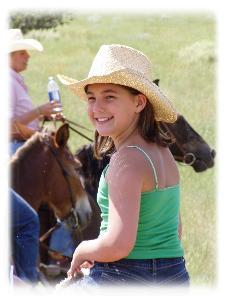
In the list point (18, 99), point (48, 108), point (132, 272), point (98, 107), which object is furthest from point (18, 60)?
point (132, 272)

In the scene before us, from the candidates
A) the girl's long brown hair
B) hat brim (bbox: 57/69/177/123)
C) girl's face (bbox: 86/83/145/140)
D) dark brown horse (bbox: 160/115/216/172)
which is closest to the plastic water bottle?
dark brown horse (bbox: 160/115/216/172)

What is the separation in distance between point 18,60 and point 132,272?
506 cm

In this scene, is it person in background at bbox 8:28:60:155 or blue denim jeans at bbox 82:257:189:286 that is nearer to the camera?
blue denim jeans at bbox 82:257:189:286

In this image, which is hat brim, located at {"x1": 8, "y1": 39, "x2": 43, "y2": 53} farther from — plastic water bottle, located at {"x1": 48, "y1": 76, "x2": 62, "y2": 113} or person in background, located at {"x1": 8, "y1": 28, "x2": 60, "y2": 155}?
plastic water bottle, located at {"x1": 48, "y1": 76, "x2": 62, "y2": 113}

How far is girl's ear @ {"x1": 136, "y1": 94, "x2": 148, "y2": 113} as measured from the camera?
346 cm

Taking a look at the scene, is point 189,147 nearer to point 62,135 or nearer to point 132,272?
point 62,135

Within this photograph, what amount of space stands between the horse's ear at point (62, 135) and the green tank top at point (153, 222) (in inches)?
152

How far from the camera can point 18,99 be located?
25.4 feet

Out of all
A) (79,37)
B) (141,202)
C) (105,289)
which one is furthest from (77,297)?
(79,37)

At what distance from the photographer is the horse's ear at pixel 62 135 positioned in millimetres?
7199

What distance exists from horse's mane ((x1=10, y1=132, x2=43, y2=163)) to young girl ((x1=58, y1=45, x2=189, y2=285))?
12.1 feet

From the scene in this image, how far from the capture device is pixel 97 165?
7672 millimetres

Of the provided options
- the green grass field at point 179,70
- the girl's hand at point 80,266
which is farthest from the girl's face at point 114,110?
the green grass field at point 179,70

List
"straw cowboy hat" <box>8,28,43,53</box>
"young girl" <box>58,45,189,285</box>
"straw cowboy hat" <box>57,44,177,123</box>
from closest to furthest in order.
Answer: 1. "young girl" <box>58,45,189,285</box>
2. "straw cowboy hat" <box>57,44,177,123</box>
3. "straw cowboy hat" <box>8,28,43,53</box>
